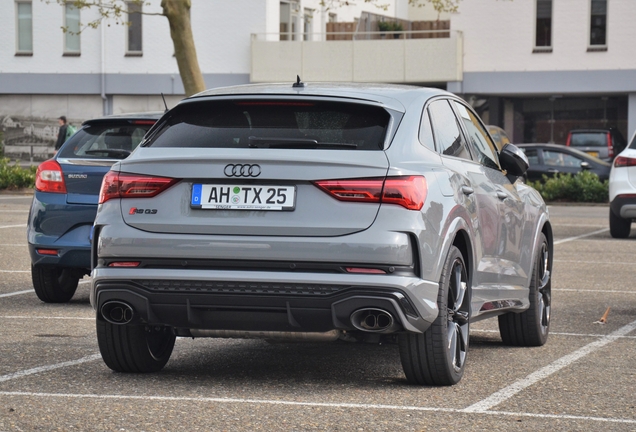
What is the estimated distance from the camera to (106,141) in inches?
418

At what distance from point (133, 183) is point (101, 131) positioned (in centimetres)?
452

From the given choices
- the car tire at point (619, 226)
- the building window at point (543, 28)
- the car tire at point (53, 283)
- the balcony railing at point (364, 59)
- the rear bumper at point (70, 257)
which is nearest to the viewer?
the rear bumper at point (70, 257)

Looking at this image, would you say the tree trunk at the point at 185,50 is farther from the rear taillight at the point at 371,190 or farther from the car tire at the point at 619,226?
the rear taillight at the point at 371,190

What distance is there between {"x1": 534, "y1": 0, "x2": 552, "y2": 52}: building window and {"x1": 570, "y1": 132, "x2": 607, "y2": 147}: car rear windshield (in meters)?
7.88

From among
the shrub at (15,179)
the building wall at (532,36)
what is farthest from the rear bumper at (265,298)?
the building wall at (532,36)

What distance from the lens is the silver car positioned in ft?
19.4

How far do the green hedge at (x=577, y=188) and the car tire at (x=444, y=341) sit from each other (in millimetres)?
24215

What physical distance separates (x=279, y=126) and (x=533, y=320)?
2644 mm

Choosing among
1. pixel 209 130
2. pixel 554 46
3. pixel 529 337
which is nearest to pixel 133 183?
pixel 209 130

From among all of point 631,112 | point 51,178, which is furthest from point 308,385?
point 631,112

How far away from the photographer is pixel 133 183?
627cm

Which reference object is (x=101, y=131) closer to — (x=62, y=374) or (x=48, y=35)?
(x=62, y=374)

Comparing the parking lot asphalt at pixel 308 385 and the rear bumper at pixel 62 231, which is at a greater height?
the rear bumper at pixel 62 231

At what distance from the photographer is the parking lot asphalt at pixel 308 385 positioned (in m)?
5.52
